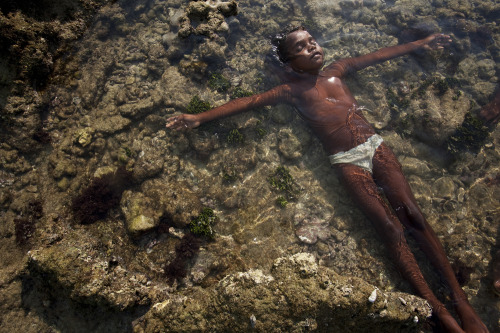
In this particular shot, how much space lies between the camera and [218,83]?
7352mm

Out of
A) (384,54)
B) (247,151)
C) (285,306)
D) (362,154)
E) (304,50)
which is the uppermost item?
(304,50)

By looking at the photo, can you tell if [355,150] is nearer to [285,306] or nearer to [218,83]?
[285,306]

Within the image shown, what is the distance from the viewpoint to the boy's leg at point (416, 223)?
4.76 meters

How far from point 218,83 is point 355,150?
4370mm

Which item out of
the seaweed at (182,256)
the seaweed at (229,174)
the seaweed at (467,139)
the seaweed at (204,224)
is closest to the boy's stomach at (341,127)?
the seaweed at (229,174)

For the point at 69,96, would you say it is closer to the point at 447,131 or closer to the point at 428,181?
the point at 428,181

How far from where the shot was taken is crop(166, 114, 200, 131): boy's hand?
238 inches

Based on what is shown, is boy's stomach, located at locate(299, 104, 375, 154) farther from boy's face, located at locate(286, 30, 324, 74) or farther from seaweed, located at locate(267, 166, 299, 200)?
seaweed, located at locate(267, 166, 299, 200)

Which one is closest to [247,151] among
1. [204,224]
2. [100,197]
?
[204,224]

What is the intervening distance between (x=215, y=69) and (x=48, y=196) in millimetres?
5666

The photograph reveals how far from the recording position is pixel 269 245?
5582mm

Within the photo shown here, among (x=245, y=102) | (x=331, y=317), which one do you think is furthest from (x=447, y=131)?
→ (x=331, y=317)

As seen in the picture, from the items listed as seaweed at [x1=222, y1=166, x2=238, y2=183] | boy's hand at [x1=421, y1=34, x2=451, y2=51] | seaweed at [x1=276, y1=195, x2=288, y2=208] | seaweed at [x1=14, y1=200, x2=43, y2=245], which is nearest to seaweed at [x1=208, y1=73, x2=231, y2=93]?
seaweed at [x1=222, y1=166, x2=238, y2=183]

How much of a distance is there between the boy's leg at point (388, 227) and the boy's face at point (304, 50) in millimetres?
2633
